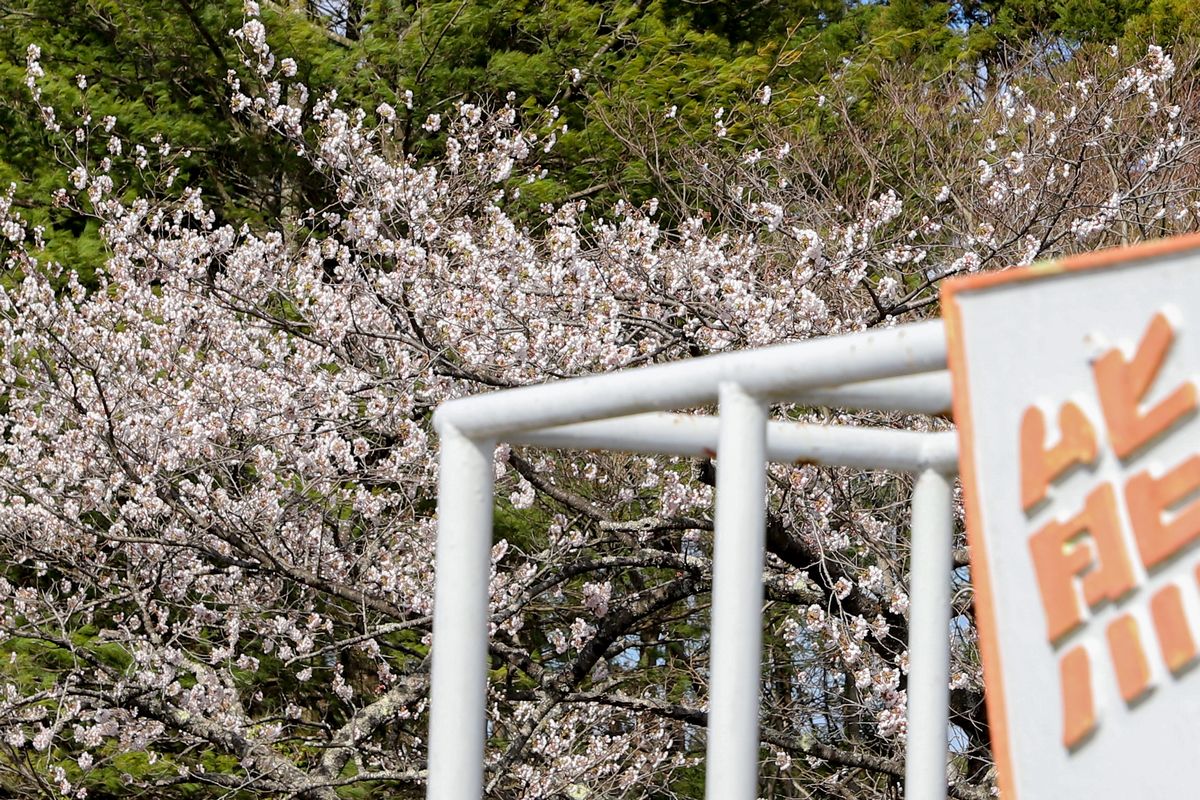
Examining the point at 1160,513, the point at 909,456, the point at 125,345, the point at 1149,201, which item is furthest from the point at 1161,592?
the point at 1149,201

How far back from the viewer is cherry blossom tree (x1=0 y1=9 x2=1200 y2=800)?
5047 millimetres


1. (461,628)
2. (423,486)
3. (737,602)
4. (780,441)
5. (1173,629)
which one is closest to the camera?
(1173,629)

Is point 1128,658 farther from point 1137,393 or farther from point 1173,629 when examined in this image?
point 1137,393

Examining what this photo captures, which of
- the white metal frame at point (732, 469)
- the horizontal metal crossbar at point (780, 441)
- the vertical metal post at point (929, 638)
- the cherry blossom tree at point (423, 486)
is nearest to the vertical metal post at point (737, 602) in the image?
the white metal frame at point (732, 469)

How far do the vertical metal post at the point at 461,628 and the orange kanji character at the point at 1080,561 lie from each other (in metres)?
0.63

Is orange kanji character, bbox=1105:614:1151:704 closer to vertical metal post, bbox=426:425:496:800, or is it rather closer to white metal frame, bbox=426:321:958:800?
white metal frame, bbox=426:321:958:800

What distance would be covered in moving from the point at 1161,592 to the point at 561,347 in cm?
403

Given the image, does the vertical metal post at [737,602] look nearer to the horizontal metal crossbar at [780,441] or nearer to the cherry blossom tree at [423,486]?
the horizontal metal crossbar at [780,441]

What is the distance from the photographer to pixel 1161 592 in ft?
3.08

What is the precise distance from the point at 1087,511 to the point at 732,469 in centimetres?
39

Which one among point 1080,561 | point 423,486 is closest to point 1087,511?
point 1080,561

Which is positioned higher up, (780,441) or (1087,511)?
(780,441)

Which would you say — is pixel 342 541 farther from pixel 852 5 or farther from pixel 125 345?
pixel 852 5

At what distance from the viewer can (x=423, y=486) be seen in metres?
6.34
